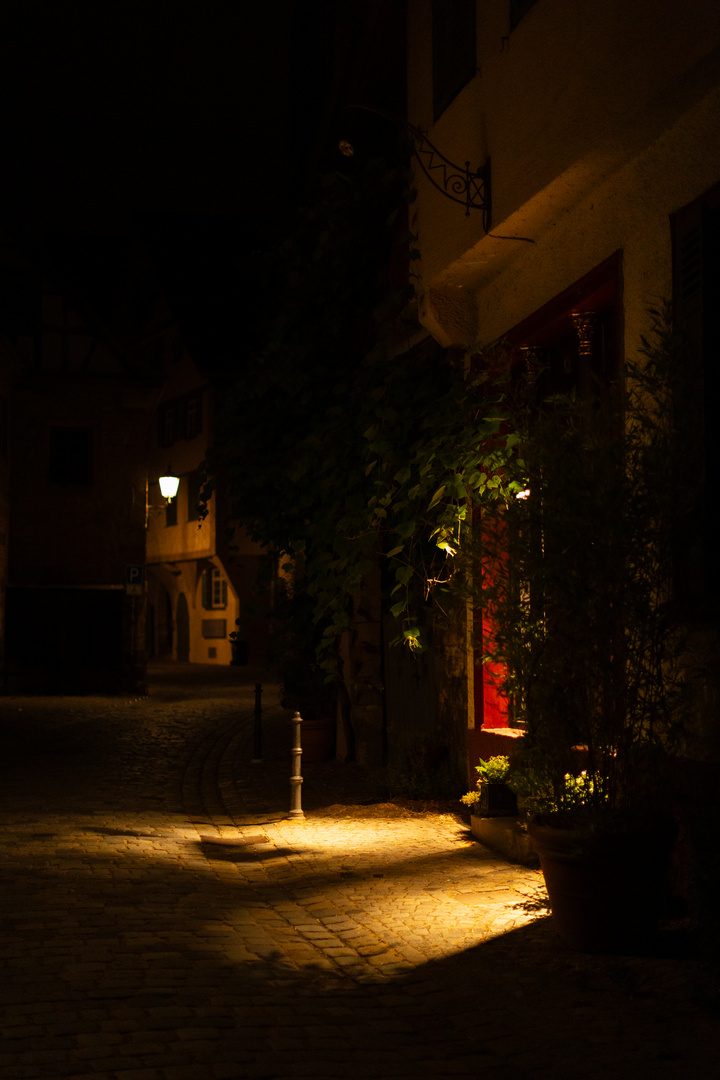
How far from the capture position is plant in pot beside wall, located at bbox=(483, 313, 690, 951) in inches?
214

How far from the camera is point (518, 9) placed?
7.98m

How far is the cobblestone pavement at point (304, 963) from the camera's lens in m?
4.30

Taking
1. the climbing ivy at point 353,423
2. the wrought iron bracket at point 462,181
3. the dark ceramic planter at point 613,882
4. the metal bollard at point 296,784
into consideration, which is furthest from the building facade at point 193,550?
the dark ceramic planter at point 613,882

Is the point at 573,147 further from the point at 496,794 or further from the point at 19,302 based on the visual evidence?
the point at 19,302

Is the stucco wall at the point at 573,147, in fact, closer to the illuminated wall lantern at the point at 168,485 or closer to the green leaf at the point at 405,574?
the green leaf at the point at 405,574

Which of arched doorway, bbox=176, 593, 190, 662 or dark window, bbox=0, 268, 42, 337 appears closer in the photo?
dark window, bbox=0, 268, 42, 337

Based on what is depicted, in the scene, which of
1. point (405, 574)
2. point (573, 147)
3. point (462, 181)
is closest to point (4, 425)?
point (405, 574)

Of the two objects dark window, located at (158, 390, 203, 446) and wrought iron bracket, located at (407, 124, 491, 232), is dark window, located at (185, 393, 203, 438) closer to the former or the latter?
dark window, located at (158, 390, 203, 446)

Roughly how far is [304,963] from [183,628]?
117ft

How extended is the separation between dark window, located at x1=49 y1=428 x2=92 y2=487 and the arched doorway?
1479cm

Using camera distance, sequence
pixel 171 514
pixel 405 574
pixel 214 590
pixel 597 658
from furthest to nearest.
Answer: pixel 171 514, pixel 214 590, pixel 405 574, pixel 597 658

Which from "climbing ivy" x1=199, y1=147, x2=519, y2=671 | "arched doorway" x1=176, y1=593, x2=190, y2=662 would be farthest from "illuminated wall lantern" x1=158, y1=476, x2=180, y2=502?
"arched doorway" x1=176, y1=593, x2=190, y2=662

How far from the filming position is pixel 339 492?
11.0 m

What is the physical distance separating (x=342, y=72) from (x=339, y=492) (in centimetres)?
496
